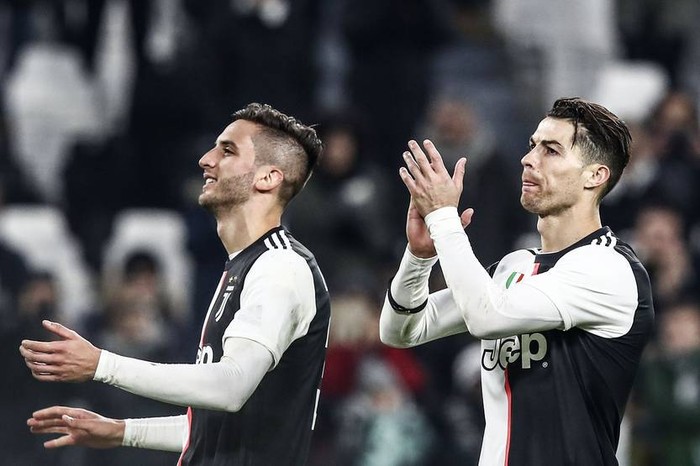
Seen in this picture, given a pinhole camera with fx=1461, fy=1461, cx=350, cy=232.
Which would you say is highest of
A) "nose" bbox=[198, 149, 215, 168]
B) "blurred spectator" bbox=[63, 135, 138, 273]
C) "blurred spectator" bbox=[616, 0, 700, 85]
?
"blurred spectator" bbox=[616, 0, 700, 85]

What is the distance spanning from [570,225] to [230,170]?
118 centimetres

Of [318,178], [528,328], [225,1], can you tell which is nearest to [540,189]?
[528,328]

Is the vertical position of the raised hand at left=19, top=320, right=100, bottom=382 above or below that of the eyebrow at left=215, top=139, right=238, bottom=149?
below

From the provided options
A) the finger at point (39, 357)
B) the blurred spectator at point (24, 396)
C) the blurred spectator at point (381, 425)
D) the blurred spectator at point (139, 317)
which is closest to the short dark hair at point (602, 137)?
the finger at point (39, 357)

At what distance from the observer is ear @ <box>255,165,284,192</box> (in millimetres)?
5023

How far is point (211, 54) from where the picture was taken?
35.3 feet

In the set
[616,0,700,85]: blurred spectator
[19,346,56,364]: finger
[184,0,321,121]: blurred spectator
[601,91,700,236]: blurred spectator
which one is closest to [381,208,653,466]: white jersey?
[19,346,56,364]: finger

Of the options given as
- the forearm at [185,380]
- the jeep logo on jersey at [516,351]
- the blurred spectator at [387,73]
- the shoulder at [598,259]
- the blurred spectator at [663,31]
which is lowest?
the forearm at [185,380]

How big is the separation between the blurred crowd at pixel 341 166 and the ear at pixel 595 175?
172 inches

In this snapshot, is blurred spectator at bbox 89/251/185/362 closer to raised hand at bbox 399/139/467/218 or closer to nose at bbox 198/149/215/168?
nose at bbox 198/149/215/168

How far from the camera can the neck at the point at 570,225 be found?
4.82 meters

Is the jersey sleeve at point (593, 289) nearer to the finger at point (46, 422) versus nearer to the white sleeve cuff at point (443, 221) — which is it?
the white sleeve cuff at point (443, 221)

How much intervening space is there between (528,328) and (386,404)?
14.8ft

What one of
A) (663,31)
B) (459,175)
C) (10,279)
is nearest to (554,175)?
(459,175)
